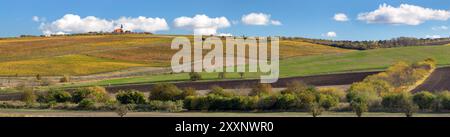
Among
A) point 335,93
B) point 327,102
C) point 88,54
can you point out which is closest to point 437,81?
point 335,93

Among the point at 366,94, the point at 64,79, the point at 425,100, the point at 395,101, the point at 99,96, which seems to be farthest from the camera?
the point at 64,79

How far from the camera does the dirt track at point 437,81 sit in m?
46.9

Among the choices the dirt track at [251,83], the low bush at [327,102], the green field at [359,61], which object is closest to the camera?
the low bush at [327,102]

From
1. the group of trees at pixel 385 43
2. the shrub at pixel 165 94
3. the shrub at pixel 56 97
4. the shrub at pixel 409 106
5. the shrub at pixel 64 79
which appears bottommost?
the shrub at pixel 64 79

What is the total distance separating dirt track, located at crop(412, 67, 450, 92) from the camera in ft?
154

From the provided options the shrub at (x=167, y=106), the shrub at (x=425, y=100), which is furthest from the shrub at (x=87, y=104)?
the shrub at (x=425, y=100)

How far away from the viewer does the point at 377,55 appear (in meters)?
88.9

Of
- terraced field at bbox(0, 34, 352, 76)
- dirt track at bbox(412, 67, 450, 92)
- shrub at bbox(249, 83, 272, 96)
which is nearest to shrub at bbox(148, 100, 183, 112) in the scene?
shrub at bbox(249, 83, 272, 96)

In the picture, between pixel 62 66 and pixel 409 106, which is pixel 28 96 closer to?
pixel 409 106

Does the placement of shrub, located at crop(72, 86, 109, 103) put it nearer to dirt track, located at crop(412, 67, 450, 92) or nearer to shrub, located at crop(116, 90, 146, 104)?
shrub, located at crop(116, 90, 146, 104)

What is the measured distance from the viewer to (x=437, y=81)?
172ft

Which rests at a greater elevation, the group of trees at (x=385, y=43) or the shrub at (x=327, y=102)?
the group of trees at (x=385, y=43)

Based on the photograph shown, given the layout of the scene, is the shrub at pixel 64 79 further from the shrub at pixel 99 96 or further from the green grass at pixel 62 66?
the shrub at pixel 99 96
